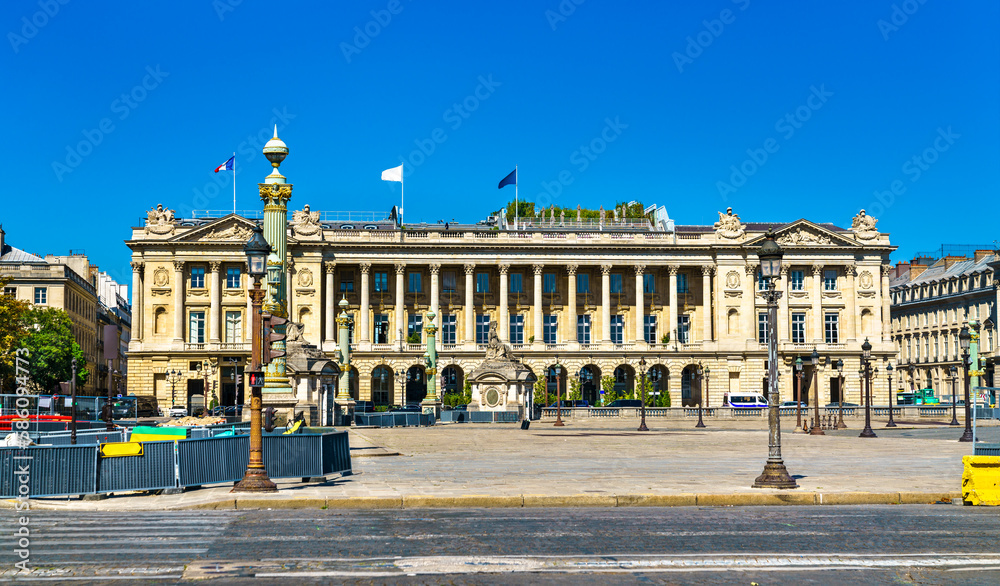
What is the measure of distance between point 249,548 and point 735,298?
102m

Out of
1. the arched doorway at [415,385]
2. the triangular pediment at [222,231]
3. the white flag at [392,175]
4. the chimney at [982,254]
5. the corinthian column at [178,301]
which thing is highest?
the white flag at [392,175]

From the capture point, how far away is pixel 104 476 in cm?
2156

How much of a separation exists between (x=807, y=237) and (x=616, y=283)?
759 inches

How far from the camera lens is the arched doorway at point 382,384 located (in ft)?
367

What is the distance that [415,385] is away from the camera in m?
112

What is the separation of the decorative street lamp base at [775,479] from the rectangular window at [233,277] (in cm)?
A: 9363

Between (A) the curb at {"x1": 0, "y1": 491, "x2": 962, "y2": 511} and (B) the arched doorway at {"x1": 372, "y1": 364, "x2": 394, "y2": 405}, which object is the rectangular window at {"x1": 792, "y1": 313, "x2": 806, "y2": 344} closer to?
(B) the arched doorway at {"x1": 372, "y1": 364, "x2": 394, "y2": 405}

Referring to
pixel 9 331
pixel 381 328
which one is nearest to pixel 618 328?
pixel 381 328

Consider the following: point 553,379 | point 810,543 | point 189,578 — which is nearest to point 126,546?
point 189,578

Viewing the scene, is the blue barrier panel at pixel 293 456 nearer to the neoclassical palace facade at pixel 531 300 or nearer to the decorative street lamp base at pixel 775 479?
the decorative street lamp base at pixel 775 479

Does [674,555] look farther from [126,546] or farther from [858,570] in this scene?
[126,546]

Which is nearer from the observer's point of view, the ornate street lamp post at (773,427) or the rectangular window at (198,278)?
the ornate street lamp post at (773,427)

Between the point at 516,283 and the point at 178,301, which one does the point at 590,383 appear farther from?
the point at 178,301

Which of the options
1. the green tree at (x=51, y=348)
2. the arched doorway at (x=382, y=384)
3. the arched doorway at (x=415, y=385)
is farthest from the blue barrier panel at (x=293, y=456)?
the arched doorway at (x=382, y=384)
